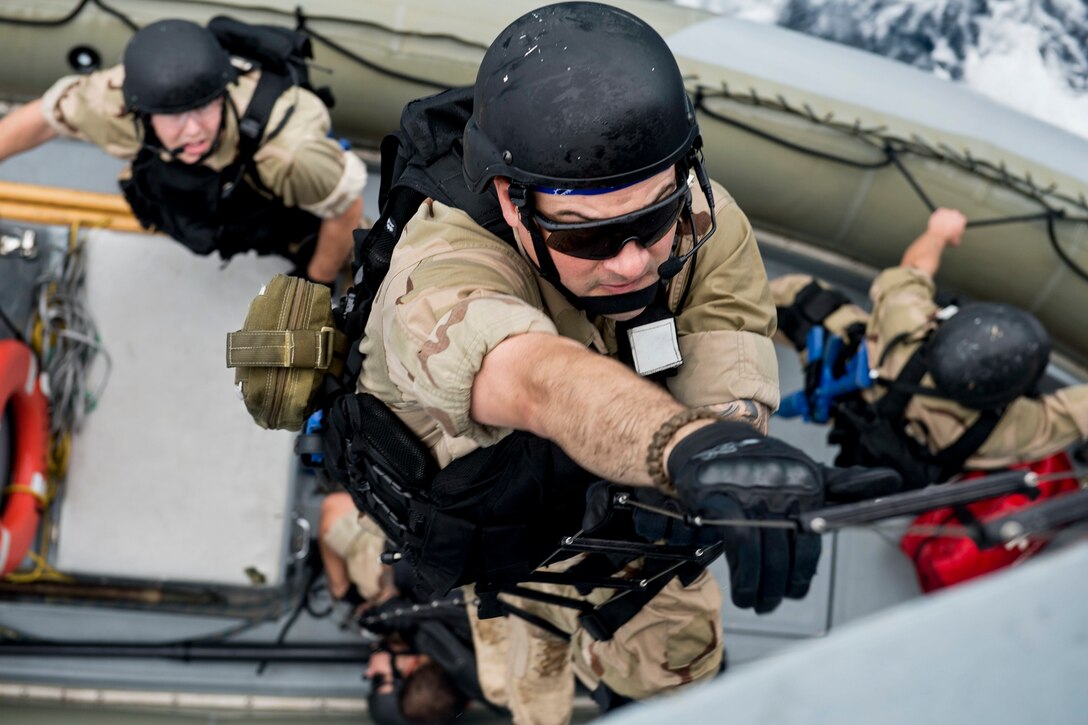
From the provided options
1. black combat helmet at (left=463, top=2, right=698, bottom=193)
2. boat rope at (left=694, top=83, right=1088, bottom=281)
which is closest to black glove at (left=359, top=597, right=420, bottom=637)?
boat rope at (left=694, top=83, right=1088, bottom=281)

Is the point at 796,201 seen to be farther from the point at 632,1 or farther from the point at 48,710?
the point at 48,710

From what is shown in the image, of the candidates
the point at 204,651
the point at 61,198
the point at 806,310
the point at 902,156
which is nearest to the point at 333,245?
the point at 61,198

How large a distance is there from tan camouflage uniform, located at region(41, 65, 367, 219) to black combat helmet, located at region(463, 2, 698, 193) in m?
1.12

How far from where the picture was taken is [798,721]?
0.68 meters

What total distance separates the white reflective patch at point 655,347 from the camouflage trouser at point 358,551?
1.17 m

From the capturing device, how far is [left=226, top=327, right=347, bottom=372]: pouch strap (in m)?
1.55

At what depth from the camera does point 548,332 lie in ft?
3.81

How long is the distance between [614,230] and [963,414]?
54.9 inches

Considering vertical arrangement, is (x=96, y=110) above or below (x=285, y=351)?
below

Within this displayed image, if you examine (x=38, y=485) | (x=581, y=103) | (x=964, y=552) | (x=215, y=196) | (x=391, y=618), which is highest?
(x=581, y=103)

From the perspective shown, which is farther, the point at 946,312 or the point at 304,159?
the point at 946,312

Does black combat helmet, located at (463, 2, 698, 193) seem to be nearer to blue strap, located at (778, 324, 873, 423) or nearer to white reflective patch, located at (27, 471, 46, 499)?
blue strap, located at (778, 324, 873, 423)

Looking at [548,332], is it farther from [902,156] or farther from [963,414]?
[902,156]

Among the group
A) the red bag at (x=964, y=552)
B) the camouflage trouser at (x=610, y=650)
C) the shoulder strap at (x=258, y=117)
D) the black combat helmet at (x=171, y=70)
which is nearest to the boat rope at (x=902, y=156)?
the red bag at (x=964, y=552)
